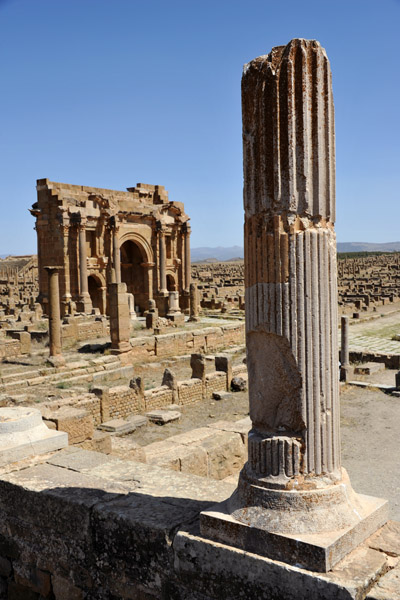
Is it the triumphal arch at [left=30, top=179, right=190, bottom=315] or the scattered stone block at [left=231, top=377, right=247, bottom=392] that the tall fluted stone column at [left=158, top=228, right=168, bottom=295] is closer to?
the triumphal arch at [left=30, top=179, right=190, bottom=315]

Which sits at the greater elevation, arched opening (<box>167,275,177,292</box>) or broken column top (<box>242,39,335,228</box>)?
broken column top (<box>242,39,335,228</box>)

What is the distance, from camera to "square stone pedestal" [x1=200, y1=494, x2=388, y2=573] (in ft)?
9.45

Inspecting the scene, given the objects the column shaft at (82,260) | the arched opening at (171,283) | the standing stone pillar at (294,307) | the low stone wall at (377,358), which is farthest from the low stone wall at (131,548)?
the arched opening at (171,283)

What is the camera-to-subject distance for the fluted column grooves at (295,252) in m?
3.17

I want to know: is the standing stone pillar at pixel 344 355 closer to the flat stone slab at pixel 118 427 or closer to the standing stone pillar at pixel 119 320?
the flat stone slab at pixel 118 427

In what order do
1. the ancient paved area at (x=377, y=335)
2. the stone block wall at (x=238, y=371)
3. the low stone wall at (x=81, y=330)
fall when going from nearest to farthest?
the stone block wall at (x=238, y=371), the low stone wall at (x=81, y=330), the ancient paved area at (x=377, y=335)

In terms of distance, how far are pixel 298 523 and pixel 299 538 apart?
11 cm

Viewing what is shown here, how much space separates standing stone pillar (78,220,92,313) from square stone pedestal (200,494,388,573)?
71.4 ft

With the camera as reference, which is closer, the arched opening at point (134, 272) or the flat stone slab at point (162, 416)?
the flat stone slab at point (162, 416)

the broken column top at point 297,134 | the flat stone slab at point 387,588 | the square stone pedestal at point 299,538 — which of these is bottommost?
the flat stone slab at point 387,588

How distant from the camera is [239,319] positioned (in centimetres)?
2652

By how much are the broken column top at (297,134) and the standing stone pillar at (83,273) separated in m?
21.9

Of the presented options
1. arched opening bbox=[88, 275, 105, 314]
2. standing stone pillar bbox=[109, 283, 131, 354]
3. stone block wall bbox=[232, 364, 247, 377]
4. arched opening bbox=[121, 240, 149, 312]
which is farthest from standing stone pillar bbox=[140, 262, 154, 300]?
stone block wall bbox=[232, 364, 247, 377]

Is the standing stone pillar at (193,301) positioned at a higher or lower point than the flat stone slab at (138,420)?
higher
